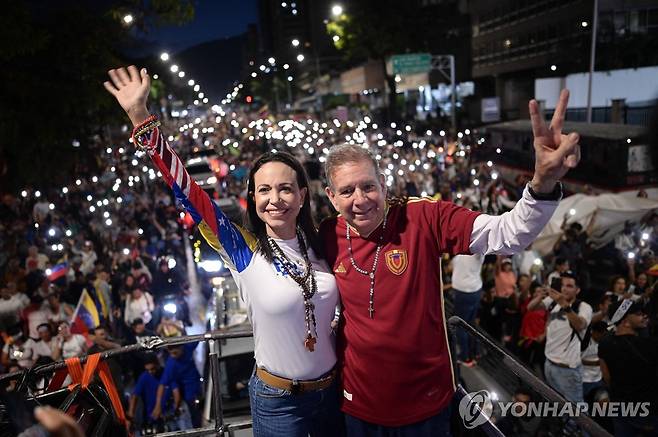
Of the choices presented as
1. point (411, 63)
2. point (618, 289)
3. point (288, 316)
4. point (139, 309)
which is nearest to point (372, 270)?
point (288, 316)

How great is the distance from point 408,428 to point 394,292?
679mm

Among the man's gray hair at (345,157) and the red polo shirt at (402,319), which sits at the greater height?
the man's gray hair at (345,157)

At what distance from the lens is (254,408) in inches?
119

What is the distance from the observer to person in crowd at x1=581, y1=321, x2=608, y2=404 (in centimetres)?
661

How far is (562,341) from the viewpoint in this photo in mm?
6418

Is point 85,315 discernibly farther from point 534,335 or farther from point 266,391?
point 266,391

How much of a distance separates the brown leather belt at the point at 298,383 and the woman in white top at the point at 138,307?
24.9ft

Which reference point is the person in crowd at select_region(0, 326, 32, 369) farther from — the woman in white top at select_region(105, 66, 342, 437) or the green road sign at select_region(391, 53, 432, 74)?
the green road sign at select_region(391, 53, 432, 74)

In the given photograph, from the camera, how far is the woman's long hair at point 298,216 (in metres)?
3.00

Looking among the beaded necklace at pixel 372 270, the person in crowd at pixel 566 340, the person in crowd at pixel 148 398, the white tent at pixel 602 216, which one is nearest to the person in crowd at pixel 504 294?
the person in crowd at pixel 566 340

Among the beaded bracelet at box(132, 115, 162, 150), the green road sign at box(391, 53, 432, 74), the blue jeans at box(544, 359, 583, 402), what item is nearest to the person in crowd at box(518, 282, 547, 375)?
the blue jeans at box(544, 359, 583, 402)

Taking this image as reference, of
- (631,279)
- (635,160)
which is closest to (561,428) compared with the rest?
(631,279)

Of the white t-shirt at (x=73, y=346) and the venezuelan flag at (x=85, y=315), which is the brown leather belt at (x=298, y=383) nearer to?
the white t-shirt at (x=73, y=346)

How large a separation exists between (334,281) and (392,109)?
43.3 meters
